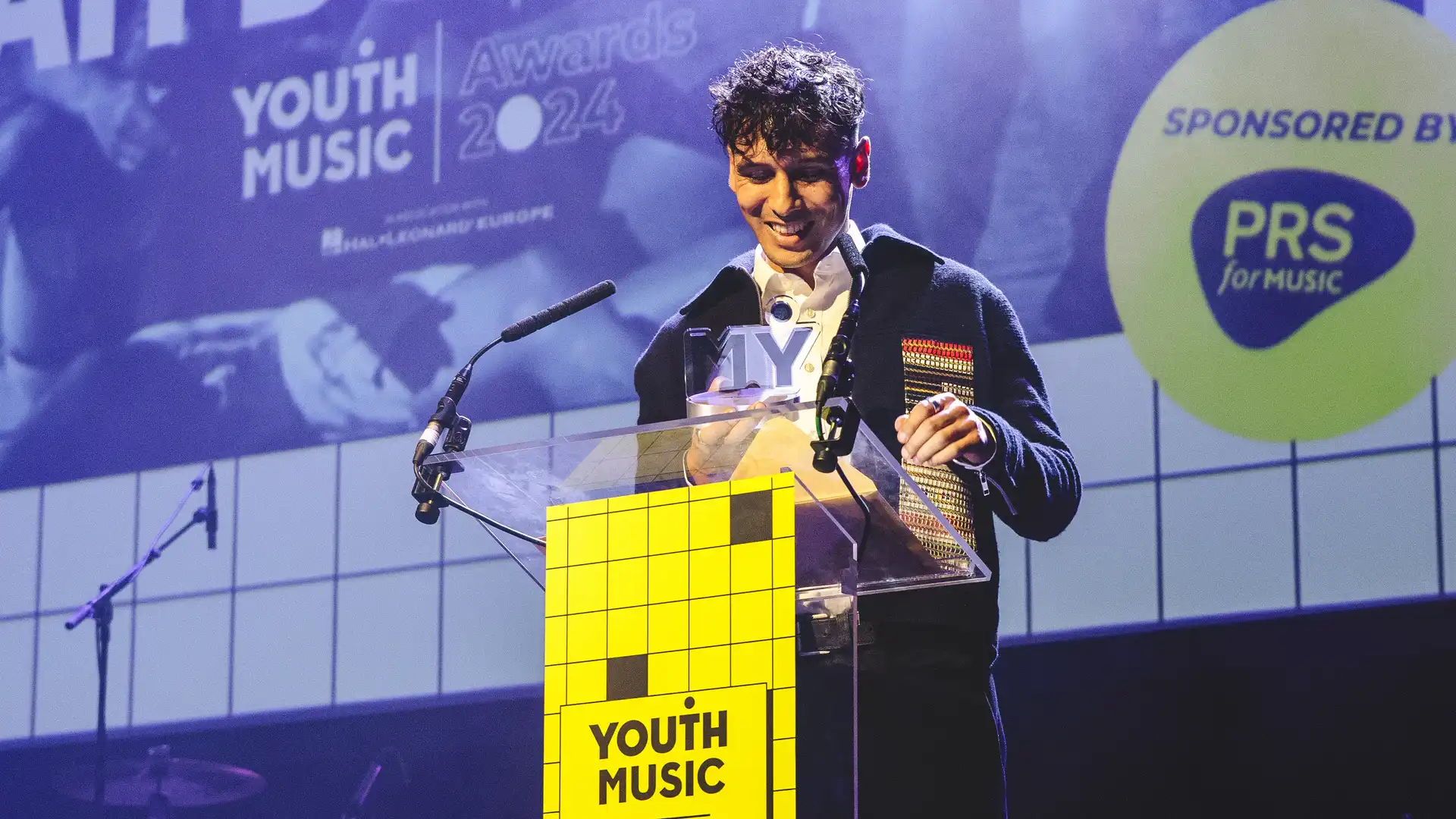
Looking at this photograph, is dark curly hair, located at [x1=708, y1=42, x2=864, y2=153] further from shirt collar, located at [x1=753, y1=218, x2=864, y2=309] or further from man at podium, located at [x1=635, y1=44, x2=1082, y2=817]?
shirt collar, located at [x1=753, y1=218, x2=864, y2=309]

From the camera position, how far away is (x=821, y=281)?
2375 mm

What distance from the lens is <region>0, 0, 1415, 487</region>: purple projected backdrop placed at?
3.60 meters

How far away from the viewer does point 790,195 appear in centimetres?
234

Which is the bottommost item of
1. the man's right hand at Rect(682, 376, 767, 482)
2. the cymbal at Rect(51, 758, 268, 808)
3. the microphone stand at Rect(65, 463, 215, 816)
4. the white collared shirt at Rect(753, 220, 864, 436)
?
the cymbal at Rect(51, 758, 268, 808)

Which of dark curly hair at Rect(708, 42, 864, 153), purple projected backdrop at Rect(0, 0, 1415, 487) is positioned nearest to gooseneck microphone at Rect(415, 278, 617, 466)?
dark curly hair at Rect(708, 42, 864, 153)

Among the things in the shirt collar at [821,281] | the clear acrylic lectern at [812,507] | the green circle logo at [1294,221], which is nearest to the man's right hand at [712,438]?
the clear acrylic lectern at [812,507]

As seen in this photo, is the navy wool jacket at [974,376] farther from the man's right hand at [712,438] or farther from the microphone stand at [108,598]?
the microphone stand at [108,598]

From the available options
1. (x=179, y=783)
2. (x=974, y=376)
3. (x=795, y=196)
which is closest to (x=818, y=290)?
(x=795, y=196)

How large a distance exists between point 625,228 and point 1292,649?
1825 millimetres

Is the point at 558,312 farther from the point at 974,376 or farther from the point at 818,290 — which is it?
the point at 974,376

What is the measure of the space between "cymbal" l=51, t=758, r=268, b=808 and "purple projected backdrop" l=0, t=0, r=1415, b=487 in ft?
2.66

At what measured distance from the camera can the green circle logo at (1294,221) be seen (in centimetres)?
329

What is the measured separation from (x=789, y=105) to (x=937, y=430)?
78 cm

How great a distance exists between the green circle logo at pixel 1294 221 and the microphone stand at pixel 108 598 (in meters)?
2.42
